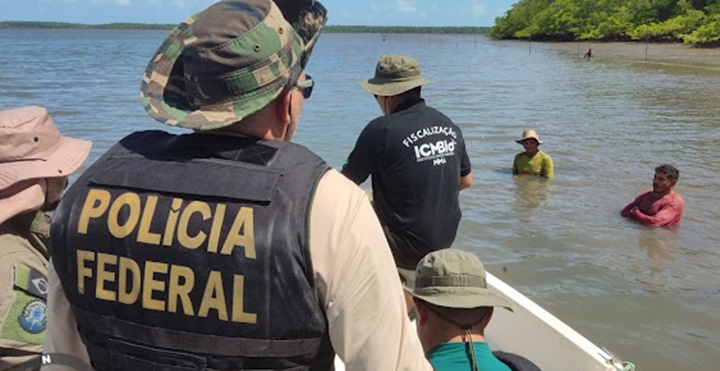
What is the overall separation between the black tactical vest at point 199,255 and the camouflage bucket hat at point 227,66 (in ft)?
0.21

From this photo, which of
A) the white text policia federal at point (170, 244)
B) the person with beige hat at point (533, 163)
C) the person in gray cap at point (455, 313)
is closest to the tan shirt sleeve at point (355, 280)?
the white text policia federal at point (170, 244)

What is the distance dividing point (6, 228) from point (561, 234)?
709 cm

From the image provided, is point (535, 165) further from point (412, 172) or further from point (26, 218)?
point (26, 218)

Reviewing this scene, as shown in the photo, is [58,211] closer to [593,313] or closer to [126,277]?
[126,277]

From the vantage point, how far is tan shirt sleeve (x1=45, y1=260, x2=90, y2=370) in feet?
4.64

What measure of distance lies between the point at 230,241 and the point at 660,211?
7787 mm

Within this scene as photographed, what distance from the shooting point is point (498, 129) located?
16.2m

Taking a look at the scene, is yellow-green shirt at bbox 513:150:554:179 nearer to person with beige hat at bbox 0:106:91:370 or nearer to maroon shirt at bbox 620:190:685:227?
maroon shirt at bbox 620:190:685:227

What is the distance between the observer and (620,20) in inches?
2621

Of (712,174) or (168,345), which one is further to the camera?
(712,174)

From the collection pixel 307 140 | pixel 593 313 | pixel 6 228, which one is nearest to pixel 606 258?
pixel 593 313

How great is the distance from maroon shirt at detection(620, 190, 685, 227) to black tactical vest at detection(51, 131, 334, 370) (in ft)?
24.7

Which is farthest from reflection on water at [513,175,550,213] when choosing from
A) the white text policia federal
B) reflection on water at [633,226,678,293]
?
the white text policia federal

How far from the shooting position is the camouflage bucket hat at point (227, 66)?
127 centimetres
